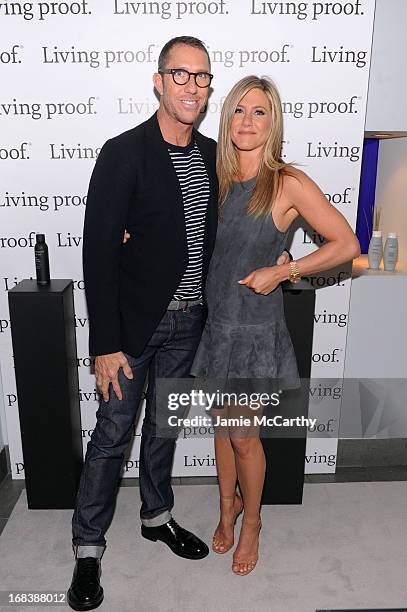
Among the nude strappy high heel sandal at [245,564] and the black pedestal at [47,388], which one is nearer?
the nude strappy high heel sandal at [245,564]

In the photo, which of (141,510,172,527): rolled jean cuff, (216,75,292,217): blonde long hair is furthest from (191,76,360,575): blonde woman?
(141,510,172,527): rolled jean cuff

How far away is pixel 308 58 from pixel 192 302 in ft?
4.11

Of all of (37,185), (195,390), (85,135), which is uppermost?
(85,135)

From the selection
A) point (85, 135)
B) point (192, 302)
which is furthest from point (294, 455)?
point (85, 135)

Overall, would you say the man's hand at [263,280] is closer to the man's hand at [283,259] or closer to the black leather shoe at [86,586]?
the man's hand at [283,259]

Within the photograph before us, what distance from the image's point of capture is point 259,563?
8.22 ft

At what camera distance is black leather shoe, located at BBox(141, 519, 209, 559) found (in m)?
2.53

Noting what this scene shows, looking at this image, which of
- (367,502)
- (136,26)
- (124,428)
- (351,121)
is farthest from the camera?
(367,502)

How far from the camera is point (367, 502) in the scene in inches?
117

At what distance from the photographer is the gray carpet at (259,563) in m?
2.30

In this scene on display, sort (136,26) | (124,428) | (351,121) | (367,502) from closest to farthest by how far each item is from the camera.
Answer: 1. (124,428)
2. (136,26)
3. (351,121)
4. (367,502)

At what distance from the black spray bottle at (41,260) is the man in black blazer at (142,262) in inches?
22.7

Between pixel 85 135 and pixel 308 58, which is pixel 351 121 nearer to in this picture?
pixel 308 58

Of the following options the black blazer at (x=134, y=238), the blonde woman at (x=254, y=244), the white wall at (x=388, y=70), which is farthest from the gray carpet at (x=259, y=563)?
the white wall at (x=388, y=70)
